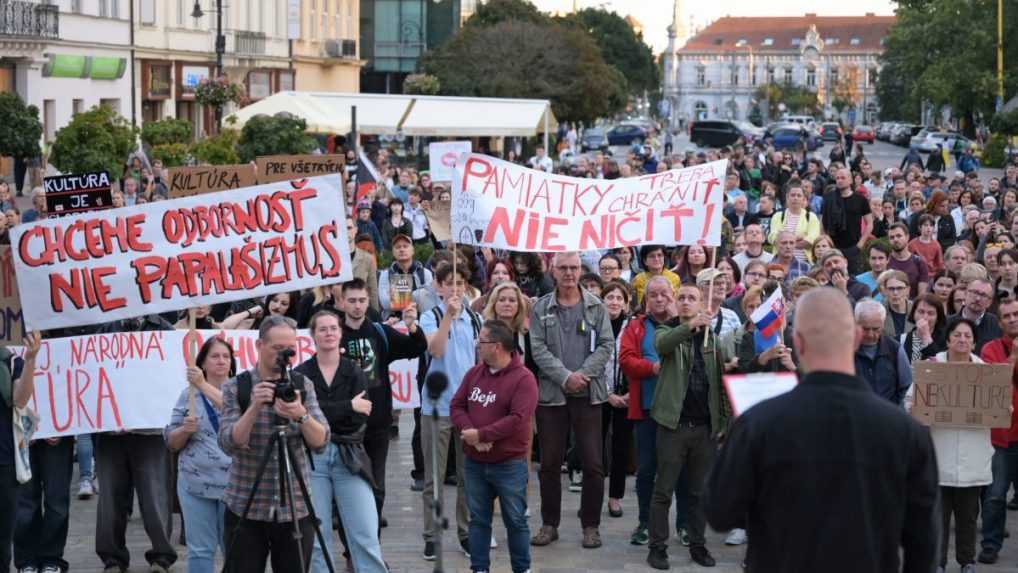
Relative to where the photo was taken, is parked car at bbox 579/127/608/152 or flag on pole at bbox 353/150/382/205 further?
parked car at bbox 579/127/608/152

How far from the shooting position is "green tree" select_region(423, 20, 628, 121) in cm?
6284

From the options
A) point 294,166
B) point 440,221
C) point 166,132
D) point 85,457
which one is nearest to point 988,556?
point 85,457

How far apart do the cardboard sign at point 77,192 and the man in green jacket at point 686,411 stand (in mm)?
4429

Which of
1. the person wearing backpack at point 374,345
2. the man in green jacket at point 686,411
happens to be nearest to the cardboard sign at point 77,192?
the person wearing backpack at point 374,345

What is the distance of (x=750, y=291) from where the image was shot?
1116 cm

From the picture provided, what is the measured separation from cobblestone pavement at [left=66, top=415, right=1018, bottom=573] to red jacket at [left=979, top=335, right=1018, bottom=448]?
785 mm

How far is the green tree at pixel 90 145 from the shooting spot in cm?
2764

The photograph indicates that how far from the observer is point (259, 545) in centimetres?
746

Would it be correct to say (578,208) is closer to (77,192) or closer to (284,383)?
(77,192)

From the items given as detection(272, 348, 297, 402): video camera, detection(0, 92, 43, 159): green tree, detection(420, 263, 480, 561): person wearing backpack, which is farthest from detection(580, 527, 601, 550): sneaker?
detection(0, 92, 43, 159): green tree

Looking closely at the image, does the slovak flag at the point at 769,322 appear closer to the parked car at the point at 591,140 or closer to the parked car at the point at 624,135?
the parked car at the point at 591,140

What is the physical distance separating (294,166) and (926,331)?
24.4ft

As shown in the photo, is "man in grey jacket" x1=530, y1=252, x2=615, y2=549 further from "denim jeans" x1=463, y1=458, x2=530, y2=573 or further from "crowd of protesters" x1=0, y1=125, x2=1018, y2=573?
"denim jeans" x1=463, y1=458, x2=530, y2=573

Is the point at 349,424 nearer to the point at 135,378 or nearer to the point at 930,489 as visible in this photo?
the point at 135,378
